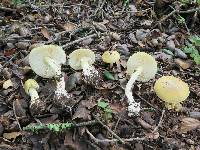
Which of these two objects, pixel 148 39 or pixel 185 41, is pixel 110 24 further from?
pixel 185 41

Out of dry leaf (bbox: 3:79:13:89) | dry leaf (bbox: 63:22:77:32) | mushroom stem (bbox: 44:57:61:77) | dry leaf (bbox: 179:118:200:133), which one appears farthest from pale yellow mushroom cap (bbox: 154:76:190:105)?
dry leaf (bbox: 63:22:77:32)

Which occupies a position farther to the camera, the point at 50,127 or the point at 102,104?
the point at 102,104

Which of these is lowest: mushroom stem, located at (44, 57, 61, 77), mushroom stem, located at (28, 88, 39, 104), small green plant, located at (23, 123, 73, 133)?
small green plant, located at (23, 123, 73, 133)

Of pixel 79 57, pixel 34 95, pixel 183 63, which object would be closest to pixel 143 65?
pixel 79 57

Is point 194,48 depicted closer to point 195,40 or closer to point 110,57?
point 195,40

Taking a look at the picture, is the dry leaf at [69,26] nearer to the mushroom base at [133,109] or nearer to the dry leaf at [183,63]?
the dry leaf at [183,63]

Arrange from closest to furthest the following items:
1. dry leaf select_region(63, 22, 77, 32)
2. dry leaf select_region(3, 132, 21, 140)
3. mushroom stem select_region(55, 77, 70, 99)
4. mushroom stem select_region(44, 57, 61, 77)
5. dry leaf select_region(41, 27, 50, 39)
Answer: dry leaf select_region(3, 132, 21, 140), mushroom stem select_region(55, 77, 70, 99), mushroom stem select_region(44, 57, 61, 77), dry leaf select_region(41, 27, 50, 39), dry leaf select_region(63, 22, 77, 32)

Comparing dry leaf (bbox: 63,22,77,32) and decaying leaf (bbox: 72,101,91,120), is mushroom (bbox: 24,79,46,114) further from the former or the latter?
dry leaf (bbox: 63,22,77,32)
